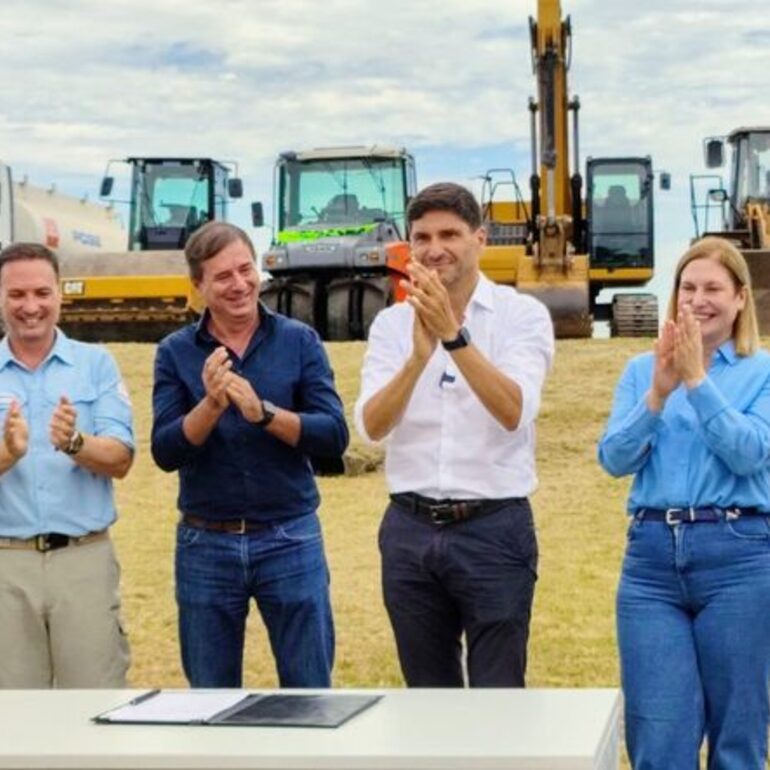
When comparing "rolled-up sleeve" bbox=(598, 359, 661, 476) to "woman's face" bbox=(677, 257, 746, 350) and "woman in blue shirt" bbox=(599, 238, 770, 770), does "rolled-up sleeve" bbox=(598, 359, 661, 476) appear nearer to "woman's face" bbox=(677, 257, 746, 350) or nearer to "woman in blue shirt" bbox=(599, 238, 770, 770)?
"woman in blue shirt" bbox=(599, 238, 770, 770)

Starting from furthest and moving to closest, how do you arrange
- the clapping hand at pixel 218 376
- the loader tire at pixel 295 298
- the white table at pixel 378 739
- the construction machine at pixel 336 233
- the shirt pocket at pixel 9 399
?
1. the loader tire at pixel 295 298
2. the construction machine at pixel 336 233
3. the shirt pocket at pixel 9 399
4. the clapping hand at pixel 218 376
5. the white table at pixel 378 739

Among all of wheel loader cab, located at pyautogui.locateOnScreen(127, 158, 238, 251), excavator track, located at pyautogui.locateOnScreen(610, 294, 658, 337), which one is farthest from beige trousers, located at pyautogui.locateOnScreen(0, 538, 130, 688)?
wheel loader cab, located at pyautogui.locateOnScreen(127, 158, 238, 251)

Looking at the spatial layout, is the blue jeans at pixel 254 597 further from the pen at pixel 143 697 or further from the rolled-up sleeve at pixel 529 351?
the pen at pixel 143 697

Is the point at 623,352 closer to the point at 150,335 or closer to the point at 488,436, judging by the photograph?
the point at 150,335

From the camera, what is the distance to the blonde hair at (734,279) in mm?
4742

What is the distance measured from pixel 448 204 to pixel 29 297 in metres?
1.29

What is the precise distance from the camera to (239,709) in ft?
11.8

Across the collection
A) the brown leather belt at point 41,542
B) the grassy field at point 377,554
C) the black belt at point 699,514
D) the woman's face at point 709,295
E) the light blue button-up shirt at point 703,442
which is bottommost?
the grassy field at point 377,554

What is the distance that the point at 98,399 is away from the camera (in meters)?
5.29

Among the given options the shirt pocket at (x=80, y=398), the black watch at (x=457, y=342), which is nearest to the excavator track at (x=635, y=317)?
the shirt pocket at (x=80, y=398)

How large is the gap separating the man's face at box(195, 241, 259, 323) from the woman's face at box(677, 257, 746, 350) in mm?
1222

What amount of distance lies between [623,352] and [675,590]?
16.1 meters

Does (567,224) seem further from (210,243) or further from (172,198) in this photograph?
(210,243)

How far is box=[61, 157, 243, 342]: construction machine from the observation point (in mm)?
25312
